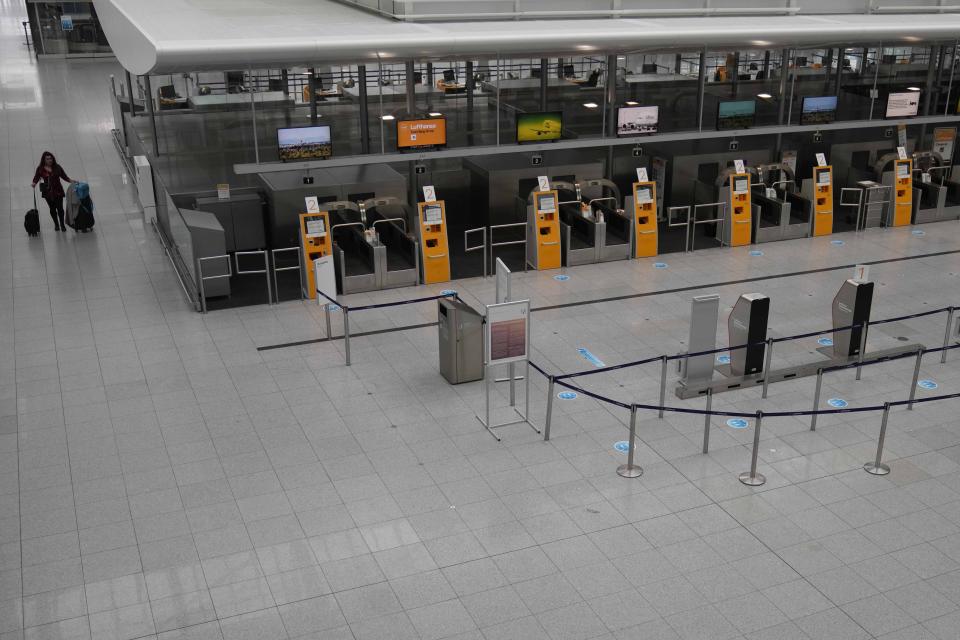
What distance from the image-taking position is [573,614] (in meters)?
7.45

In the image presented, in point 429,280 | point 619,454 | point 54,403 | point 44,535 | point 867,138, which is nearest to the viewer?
point 44,535

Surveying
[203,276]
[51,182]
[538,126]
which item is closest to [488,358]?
[203,276]

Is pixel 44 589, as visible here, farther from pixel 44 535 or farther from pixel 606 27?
pixel 606 27

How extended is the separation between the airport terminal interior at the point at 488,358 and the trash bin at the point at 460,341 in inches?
1.5

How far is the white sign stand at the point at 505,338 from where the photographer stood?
10.0 metres

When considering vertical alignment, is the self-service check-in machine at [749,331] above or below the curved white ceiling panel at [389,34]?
below

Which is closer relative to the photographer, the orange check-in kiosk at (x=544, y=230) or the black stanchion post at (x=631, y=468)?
the black stanchion post at (x=631, y=468)

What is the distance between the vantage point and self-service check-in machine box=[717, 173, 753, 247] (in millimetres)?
16281

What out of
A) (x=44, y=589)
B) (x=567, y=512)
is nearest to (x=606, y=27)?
(x=567, y=512)

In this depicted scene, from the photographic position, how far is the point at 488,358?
10.2 meters

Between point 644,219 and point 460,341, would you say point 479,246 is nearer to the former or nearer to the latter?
point 644,219

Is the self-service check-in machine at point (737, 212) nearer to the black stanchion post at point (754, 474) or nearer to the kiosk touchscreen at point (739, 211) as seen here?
the kiosk touchscreen at point (739, 211)

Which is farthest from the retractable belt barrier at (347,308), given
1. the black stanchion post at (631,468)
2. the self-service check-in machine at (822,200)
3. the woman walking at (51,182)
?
the self-service check-in machine at (822,200)

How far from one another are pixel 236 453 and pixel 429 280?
5.64 m
